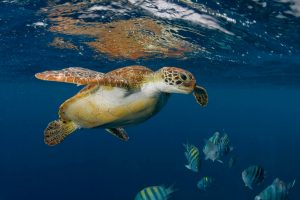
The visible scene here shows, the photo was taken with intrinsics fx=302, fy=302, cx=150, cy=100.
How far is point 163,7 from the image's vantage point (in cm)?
1132

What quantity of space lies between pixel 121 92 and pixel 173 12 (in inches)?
314

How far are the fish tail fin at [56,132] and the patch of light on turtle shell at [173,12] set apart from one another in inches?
248

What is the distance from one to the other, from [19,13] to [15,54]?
10454 mm

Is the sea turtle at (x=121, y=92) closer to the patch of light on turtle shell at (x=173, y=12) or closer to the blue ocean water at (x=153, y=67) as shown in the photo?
the blue ocean water at (x=153, y=67)

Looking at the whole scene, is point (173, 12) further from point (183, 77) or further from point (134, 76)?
point (183, 77)

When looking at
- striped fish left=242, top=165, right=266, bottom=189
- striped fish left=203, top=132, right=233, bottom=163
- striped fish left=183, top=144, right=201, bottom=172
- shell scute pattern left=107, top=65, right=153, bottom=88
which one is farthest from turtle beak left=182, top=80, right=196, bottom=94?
striped fish left=203, top=132, right=233, bottom=163

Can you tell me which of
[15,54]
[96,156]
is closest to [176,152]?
[96,156]

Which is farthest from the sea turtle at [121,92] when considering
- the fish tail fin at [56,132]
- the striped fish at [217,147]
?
the striped fish at [217,147]

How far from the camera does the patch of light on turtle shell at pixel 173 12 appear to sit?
10.9m

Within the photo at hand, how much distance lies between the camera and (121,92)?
4.69 meters

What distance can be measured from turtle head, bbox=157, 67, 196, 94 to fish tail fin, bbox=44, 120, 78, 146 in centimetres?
264

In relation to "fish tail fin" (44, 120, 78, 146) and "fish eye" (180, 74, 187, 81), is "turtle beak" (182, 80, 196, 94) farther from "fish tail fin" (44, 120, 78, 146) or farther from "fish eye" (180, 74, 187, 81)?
"fish tail fin" (44, 120, 78, 146)

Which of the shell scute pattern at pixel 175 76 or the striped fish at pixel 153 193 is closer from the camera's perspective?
the shell scute pattern at pixel 175 76

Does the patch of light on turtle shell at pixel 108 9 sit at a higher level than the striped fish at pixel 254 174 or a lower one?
higher
